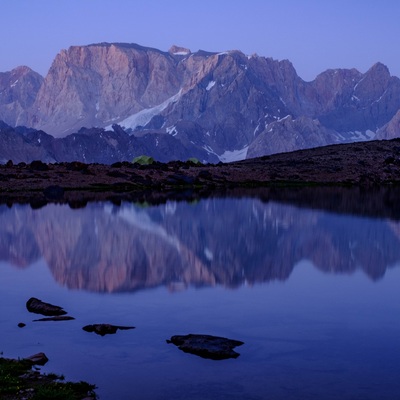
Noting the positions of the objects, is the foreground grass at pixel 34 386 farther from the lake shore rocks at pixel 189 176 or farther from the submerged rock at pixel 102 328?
the lake shore rocks at pixel 189 176

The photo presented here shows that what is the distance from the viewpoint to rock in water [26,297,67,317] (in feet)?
103

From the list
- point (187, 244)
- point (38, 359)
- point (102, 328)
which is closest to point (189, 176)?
point (187, 244)

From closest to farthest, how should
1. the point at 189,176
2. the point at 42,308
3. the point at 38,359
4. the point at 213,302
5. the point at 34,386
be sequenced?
1. the point at 34,386
2. the point at 38,359
3. the point at 42,308
4. the point at 213,302
5. the point at 189,176

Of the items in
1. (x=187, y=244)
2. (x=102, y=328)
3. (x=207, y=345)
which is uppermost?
(x=187, y=244)

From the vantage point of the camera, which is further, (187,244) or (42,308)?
(187,244)

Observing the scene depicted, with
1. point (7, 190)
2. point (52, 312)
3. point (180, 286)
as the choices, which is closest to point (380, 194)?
point (7, 190)

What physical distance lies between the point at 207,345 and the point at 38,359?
237 inches

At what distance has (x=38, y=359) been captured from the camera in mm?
24188

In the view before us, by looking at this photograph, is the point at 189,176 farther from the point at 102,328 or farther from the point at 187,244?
the point at 102,328

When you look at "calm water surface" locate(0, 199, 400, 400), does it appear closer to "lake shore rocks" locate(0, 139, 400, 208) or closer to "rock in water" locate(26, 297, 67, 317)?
"rock in water" locate(26, 297, 67, 317)

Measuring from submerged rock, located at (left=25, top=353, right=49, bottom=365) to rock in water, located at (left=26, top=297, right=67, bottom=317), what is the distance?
6.89 m

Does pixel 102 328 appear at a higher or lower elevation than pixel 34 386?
higher

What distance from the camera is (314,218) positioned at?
74.4m

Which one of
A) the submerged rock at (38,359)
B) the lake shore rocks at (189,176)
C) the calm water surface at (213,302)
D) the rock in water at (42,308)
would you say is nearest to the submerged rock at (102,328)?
the calm water surface at (213,302)
